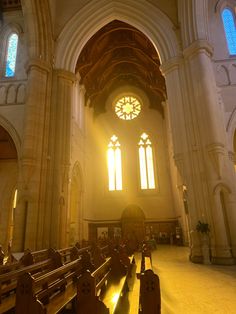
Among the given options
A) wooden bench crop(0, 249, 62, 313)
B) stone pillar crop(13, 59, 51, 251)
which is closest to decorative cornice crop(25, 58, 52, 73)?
stone pillar crop(13, 59, 51, 251)

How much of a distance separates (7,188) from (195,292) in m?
11.9

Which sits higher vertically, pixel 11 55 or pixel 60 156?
pixel 11 55

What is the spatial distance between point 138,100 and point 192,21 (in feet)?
27.5

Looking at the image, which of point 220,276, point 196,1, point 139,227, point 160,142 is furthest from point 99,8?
point 139,227

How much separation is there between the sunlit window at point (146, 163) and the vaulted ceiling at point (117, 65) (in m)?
2.50

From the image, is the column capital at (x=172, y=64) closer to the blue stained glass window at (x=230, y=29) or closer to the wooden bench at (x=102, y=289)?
the blue stained glass window at (x=230, y=29)

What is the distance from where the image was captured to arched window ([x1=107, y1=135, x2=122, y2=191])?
621 inches

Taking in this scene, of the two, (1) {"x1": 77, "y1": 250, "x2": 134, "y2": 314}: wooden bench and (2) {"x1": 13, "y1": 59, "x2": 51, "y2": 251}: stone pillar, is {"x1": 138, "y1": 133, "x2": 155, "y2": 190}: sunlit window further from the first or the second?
(1) {"x1": 77, "y1": 250, "x2": 134, "y2": 314}: wooden bench

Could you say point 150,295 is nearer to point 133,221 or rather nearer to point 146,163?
point 133,221

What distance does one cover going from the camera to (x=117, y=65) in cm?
1570

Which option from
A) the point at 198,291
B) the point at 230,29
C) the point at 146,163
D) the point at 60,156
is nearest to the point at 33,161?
the point at 60,156

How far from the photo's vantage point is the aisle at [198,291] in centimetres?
309

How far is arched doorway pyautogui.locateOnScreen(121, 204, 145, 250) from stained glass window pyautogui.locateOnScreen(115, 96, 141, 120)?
21.0ft

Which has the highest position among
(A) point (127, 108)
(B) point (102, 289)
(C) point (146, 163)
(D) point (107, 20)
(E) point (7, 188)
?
(D) point (107, 20)
